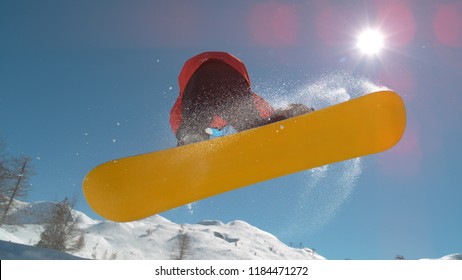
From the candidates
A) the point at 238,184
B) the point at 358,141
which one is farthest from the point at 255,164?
the point at 358,141

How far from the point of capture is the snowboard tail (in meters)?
4.06

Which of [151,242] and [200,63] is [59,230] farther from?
[151,242]

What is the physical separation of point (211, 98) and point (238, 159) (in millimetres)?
786

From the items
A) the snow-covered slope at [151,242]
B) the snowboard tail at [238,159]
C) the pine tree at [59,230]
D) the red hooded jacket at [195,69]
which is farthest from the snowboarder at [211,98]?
the snow-covered slope at [151,242]

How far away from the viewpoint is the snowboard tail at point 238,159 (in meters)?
4.06

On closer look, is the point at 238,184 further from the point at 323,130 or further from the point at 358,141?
the point at 358,141

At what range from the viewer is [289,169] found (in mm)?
4199

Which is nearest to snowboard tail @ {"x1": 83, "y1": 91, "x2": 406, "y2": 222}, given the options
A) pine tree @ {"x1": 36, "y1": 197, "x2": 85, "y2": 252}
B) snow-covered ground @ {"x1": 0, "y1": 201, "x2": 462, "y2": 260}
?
pine tree @ {"x1": 36, "y1": 197, "x2": 85, "y2": 252}

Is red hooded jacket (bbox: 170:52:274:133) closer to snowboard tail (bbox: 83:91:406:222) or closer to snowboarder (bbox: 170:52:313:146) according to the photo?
snowboarder (bbox: 170:52:313:146)

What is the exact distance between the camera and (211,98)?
166 inches

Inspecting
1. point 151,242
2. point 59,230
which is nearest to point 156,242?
point 151,242

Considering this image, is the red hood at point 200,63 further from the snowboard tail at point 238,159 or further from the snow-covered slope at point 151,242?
the snow-covered slope at point 151,242

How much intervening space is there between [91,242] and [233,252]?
31.8 meters

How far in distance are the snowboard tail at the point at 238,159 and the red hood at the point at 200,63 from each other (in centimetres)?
75
